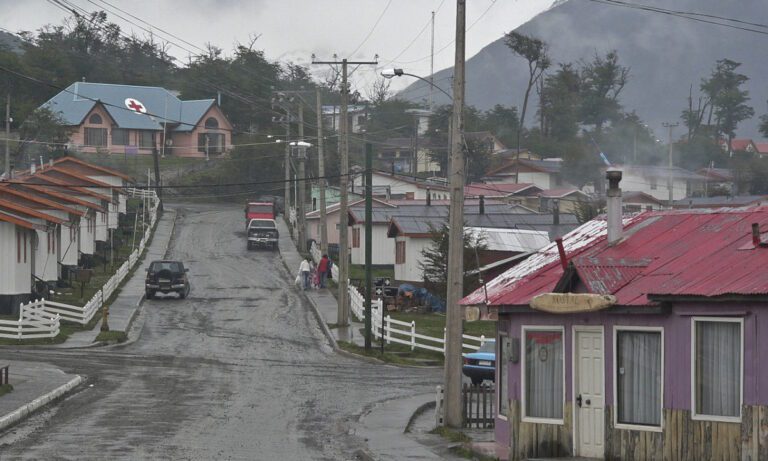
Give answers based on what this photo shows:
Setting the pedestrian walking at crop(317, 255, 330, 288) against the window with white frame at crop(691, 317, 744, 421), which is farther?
the pedestrian walking at crop(317, 255, 330, 288)

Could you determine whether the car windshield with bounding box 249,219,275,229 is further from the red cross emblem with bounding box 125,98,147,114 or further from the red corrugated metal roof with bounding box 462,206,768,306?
the red corrugated metal roof with bounding box 462,206,768,306

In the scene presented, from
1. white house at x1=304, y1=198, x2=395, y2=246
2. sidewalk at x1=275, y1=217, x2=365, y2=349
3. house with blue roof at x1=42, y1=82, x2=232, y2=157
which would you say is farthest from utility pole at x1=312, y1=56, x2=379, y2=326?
house with blue roof at x1=42, y1=82, x2=232, y2=157

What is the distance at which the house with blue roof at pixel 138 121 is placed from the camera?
383 feet

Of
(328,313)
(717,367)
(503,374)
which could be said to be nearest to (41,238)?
(328,313)

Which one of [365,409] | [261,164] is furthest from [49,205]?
[261,164]

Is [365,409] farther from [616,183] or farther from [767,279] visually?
[767,279]

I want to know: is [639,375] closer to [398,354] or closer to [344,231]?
[398,354]

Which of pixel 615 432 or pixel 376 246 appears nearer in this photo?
pixel 615 432

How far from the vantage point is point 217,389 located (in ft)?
101

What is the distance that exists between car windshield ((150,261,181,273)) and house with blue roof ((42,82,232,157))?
6035cm

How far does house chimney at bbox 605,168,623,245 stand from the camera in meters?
20.9

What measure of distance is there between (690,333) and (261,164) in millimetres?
94323

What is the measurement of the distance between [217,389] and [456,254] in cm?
884

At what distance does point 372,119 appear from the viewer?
157m
